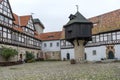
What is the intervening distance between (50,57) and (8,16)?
25788 millimetres

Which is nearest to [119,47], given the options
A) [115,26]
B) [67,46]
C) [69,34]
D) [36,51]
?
[115,26]

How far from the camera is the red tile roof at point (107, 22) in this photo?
1853 inches

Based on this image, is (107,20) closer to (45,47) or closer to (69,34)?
(69,34)

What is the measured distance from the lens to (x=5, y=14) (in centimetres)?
4141

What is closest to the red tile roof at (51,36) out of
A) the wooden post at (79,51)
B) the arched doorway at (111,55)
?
the arched doorway at (111,55)

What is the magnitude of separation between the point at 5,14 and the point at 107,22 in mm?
20850

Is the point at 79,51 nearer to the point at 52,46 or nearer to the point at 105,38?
the point at 105,38

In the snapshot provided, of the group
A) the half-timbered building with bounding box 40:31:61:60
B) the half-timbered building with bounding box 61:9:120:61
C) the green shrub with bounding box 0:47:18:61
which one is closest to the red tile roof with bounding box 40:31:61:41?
the half-timbered building with bounding box 40:31:61:60

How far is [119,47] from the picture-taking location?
150 ft

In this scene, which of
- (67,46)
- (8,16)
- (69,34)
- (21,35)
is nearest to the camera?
(69,34)

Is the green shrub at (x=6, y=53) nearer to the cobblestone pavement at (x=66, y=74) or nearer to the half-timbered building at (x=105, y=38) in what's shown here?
the cobblestone pavement at (x=66, y=74)

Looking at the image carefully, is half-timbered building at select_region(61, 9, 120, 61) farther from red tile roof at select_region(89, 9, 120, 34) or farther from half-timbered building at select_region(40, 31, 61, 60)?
half-timbered building at select_region(40, 31, 61, 60)

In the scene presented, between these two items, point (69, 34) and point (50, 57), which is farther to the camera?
point (50, 57)

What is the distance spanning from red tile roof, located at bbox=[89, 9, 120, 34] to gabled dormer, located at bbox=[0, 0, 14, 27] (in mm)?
18695
